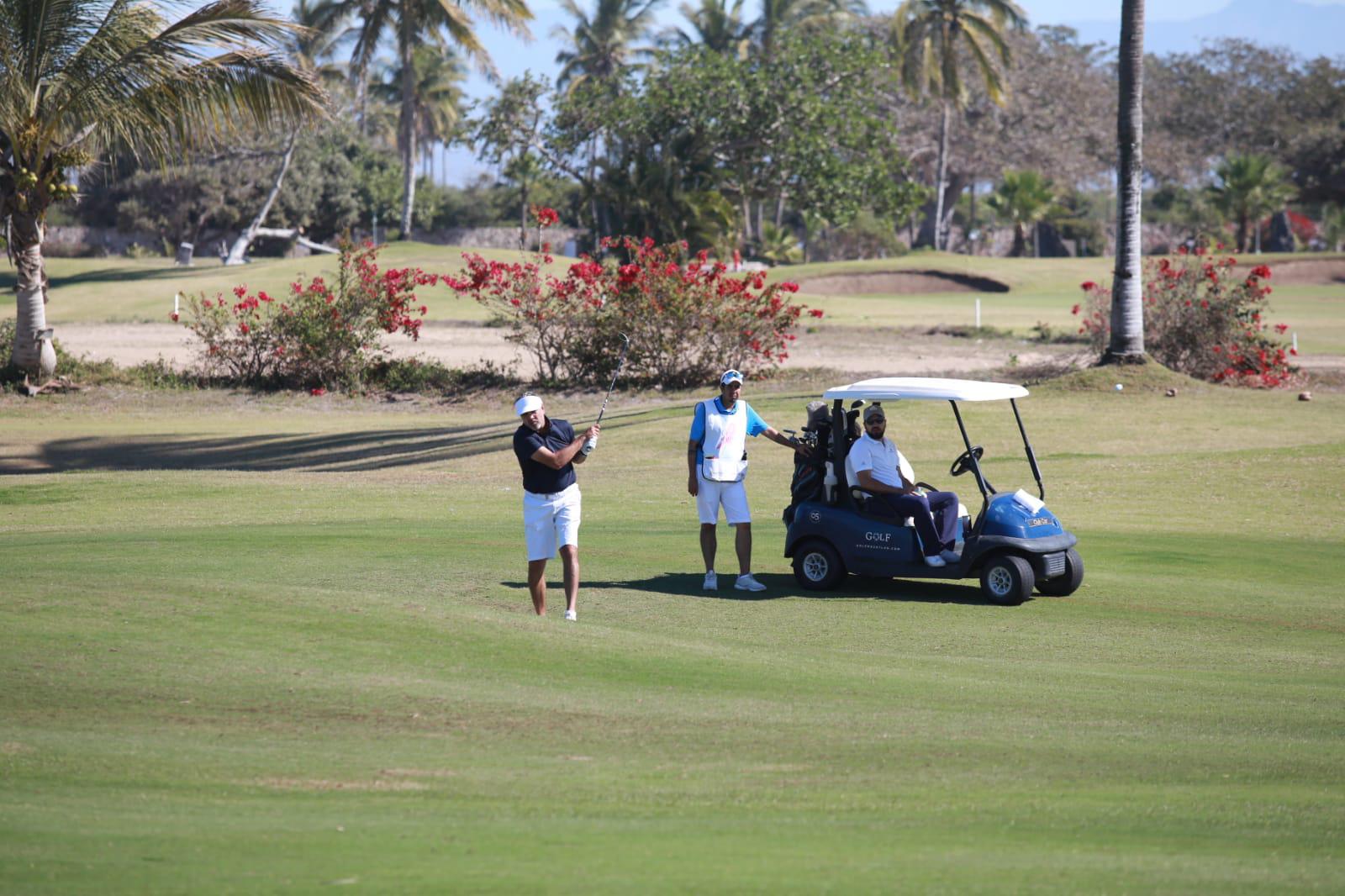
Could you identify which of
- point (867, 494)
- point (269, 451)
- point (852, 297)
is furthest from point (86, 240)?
point (867, 494)

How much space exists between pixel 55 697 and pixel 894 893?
14.9 feet

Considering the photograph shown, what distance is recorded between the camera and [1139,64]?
25078mm

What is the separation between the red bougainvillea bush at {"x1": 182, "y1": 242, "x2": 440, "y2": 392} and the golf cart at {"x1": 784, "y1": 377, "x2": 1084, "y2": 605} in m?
18.3

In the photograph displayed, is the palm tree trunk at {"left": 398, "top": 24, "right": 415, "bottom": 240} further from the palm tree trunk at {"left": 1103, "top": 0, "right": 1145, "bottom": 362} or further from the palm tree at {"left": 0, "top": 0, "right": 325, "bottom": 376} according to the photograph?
the palm tree trunk at {"left": 1103, "top": 0, "right": 1145, "bottom": 362}

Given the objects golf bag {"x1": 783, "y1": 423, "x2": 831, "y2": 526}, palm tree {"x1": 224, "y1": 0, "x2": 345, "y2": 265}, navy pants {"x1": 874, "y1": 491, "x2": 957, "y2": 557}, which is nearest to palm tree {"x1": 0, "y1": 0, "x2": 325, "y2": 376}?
golf bag {"x1": 783, "y1": 423, "x2": 831, "y2": 526}

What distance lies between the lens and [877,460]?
11.4 m

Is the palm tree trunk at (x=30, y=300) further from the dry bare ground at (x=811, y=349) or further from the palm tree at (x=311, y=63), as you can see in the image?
the palm tree at (x=311, y=63)

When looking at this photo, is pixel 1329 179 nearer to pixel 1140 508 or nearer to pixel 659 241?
pixel 659 241

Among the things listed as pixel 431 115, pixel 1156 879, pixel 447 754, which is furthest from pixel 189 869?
pixel 431 115

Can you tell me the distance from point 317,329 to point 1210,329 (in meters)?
17.6

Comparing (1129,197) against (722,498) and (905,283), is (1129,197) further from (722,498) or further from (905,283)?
(905,283)

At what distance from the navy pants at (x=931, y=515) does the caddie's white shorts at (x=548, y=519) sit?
2592 millimetres

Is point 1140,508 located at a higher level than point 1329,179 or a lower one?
lower

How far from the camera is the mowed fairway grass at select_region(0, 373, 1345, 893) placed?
5.43 metres
